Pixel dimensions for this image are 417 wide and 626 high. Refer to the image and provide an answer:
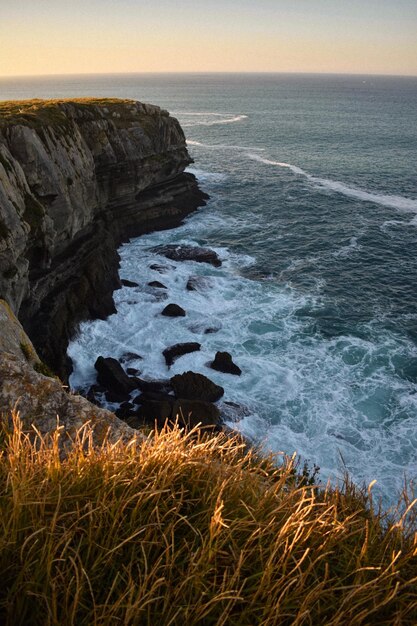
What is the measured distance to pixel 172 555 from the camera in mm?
2998

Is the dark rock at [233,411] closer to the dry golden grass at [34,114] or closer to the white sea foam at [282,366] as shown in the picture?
the white sea foam at [282,366]

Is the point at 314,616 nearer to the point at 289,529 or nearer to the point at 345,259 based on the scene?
the point at 289,529

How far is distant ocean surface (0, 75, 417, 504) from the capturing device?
22031mm

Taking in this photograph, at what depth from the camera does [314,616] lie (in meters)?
2.96

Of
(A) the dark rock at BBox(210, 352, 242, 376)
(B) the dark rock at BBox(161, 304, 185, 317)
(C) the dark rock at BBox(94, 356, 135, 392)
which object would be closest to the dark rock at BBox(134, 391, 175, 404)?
(C) the dark rock at BBox(94, 356, 135, 392)

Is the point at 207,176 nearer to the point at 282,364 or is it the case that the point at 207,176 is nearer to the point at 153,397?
the point at 282,364

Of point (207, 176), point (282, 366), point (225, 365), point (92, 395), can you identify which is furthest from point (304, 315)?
point (207, 176)

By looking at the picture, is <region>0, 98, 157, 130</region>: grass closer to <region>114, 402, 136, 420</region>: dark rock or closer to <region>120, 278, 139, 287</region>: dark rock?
<region>120, 278, 139, 287</region>: dark rock

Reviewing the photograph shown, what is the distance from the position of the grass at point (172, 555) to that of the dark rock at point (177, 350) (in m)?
22.9

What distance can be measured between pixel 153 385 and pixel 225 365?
4652mm

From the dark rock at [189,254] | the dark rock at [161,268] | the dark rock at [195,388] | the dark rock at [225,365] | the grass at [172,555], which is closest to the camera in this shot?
the grass at [172,555]

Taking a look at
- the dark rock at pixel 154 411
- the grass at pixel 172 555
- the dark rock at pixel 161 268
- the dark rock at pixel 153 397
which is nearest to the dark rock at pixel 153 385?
the dark rock at pixel 153 397

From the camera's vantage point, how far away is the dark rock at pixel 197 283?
35469 millimetres

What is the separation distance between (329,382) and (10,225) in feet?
63.6
